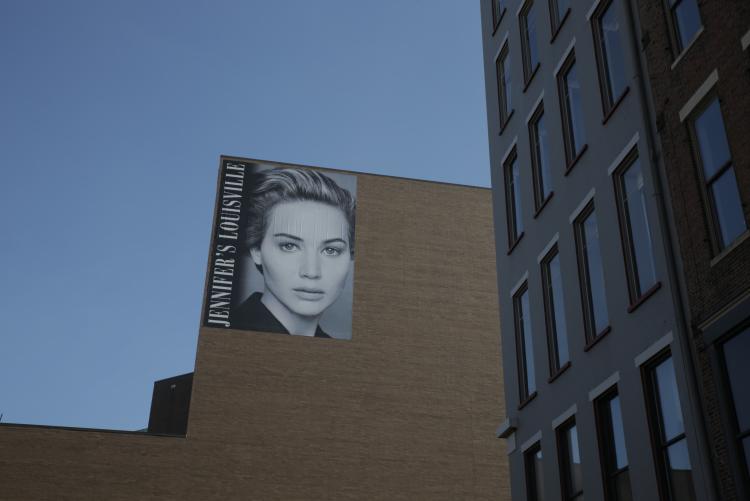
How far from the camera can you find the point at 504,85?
90.1 ft

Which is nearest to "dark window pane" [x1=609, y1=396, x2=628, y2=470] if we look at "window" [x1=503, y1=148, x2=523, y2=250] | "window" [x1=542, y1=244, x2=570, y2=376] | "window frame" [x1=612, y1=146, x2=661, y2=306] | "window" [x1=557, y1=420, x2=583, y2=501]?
"window" [x1=557, y1=420, x2=583, y2=501]

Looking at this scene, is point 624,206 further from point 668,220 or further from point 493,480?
point 493,480

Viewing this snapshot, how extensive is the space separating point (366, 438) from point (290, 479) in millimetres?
4036

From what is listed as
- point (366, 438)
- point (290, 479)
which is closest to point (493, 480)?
point (366, 438)

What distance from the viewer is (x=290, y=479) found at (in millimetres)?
42906

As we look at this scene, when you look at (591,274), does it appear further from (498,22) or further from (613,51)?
(498,22)

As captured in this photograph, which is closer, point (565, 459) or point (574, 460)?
point (574, 460)

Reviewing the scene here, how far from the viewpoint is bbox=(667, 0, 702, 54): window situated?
15.8 meters

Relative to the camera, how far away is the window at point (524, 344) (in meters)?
22.3

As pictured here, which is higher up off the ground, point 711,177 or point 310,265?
point 310,265

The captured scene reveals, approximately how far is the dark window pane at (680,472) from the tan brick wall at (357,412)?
2913 centimetres

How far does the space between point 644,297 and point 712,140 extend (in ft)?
10.6

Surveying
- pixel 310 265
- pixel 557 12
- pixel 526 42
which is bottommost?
pixel 557 12

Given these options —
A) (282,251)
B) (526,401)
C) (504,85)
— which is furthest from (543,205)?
(282,251)
